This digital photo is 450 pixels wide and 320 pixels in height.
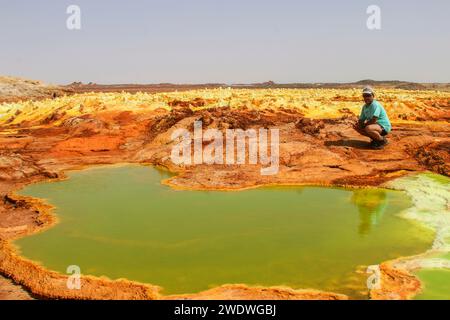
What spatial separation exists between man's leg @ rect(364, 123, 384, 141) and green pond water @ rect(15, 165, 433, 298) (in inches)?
114

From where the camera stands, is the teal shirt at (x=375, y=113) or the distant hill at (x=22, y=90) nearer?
the teal shirt at (x=375, y=113)

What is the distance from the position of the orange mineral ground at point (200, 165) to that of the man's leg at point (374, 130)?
0.46 meters

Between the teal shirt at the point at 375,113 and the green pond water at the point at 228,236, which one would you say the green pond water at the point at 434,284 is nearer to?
the green pond water at the point at 228,236

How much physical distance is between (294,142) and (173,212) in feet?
20.5

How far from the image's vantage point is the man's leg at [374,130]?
13062mm

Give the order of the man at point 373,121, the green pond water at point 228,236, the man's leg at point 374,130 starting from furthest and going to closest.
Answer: the man's leg at point 374,130 < the man at point 373,121 < the green pond water at point 228,236

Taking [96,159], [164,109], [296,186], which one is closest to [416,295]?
[296,186]

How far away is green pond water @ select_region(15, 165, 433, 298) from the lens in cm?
637

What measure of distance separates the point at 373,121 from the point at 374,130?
0.34 metres

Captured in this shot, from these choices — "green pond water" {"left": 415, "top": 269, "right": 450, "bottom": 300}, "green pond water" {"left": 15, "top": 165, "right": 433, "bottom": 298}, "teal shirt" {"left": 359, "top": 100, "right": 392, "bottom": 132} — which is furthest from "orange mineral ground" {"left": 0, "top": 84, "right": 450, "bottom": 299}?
"teal shirt" {"left": 359, "top": 100, "right": 392, "bottom": 132}

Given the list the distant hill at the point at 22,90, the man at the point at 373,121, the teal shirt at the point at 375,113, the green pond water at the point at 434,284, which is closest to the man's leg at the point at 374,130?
the man at the point at 373,121

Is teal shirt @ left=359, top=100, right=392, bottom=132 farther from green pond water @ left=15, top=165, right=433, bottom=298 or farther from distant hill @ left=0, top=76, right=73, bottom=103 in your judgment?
distant hill @ left=0, top=76, right=73, bottom=103

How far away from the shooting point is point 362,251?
7.09 meters

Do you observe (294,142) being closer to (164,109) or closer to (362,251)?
(362,251)
